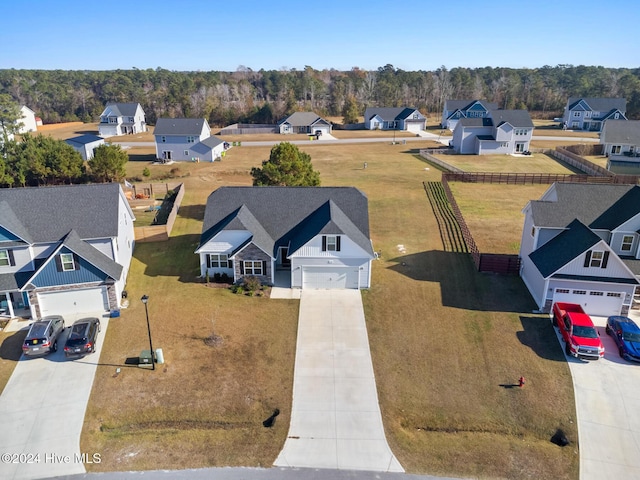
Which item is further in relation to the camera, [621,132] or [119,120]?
[119,120]

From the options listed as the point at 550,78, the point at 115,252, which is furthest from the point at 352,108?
the point at 115,252

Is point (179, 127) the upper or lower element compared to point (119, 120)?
lower

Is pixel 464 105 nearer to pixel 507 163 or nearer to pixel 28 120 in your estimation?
pixel 507 163

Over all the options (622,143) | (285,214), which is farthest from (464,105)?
(285,214)

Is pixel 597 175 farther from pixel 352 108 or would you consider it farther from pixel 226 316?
pixel 352 108

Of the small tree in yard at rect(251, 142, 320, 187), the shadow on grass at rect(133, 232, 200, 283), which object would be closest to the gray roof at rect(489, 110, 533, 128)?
the small tree in yard at rect(251, 142, 320, 187)

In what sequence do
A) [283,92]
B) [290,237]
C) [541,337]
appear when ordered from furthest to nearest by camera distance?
[283,92]
[290,237]
[541,337]

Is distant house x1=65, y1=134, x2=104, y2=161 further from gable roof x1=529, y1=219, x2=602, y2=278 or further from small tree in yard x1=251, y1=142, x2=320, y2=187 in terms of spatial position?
gable roof x1=529, y1=219, x2=602, y2=278
